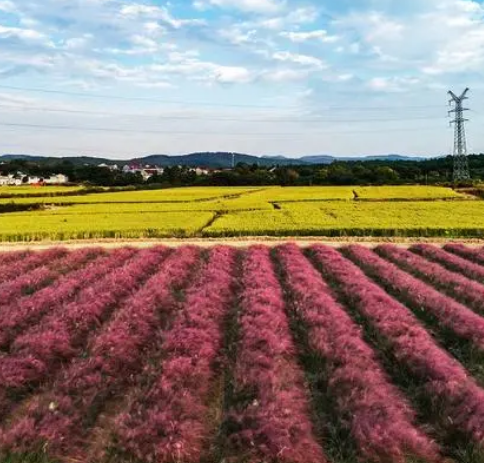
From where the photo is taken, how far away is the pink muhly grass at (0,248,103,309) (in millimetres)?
14578

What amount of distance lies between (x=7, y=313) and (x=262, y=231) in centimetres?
2072

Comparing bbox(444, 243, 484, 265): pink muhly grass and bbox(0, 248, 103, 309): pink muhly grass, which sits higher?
bbox(0, 248, 103, 309): pink muhly grass

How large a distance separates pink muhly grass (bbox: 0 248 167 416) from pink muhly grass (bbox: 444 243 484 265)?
593 inches

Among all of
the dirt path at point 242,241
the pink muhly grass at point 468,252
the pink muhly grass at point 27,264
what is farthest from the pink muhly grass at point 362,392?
the dirt path at point 242,241

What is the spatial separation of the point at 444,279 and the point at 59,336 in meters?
12.1

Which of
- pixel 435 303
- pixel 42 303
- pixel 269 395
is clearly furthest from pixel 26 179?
pixel 269 395

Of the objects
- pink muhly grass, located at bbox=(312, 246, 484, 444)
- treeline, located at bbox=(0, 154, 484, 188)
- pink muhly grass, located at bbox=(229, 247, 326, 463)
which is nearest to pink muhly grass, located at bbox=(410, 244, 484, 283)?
pink muhly grass, located at bbox=(312, 246, 484, 444)

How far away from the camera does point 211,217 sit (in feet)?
124

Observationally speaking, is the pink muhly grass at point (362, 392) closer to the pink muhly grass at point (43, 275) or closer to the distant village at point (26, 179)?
the pink muhly grass at point (43, 275)

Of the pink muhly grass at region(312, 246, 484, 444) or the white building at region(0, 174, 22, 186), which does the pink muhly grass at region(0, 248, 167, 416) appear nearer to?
the pink muhly grass at region(312, 246, 484, 444)

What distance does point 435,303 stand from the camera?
1302cm

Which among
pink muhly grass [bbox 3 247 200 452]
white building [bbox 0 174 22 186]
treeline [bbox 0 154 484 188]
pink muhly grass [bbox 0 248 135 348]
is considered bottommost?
pink muhly grass [bbox 3 247 200 452]

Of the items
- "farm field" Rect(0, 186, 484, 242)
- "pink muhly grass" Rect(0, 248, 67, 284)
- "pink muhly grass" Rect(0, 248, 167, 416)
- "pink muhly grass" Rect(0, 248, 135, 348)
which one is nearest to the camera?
"pink muhly grass" Rect(0, 248, 167, 416)

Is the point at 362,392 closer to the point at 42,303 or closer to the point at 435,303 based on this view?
the point at 435,303
